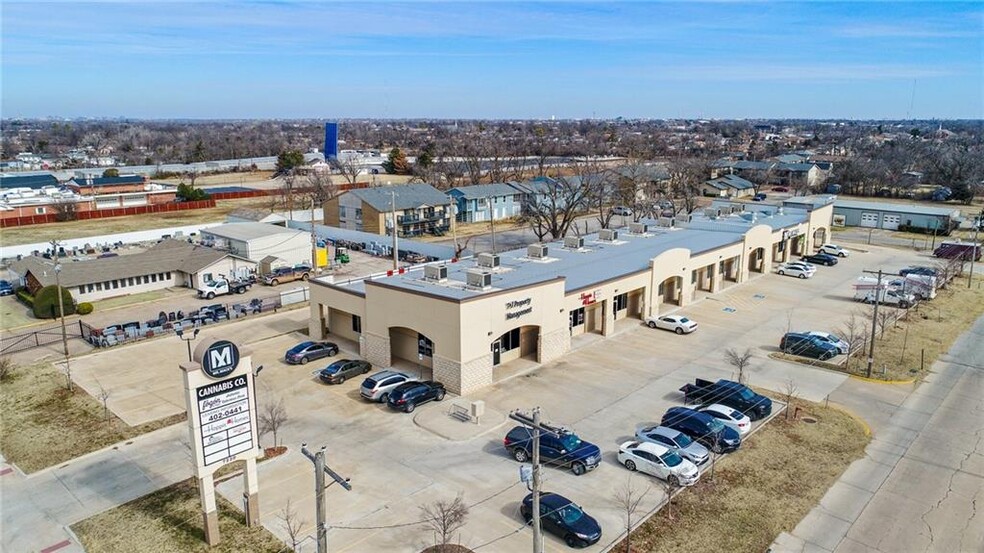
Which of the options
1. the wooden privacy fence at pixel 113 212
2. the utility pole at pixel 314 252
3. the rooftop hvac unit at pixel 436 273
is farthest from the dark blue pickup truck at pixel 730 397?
the wooden privacy fence at pixel 113 212

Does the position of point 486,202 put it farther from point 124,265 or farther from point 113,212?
point 113,212

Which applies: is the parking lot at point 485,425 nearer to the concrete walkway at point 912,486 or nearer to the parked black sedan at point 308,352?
the parked black sedan at point 308,352

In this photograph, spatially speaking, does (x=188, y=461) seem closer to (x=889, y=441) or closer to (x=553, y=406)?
(x=553, y=406)

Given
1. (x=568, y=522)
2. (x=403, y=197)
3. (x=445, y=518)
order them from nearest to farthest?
(x=445, y=518), (x=568, y=522), (x=403, y=197)

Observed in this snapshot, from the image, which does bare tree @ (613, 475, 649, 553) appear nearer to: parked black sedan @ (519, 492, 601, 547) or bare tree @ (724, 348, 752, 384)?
parked black sedan @ (519, 492, 601, 547)

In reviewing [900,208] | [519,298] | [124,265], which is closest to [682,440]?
[519,298]

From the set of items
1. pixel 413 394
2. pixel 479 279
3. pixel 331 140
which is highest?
pixel 331 140
